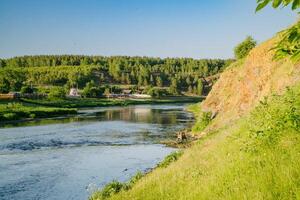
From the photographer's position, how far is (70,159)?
1612 inches

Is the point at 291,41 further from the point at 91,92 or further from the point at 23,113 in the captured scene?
the point at 91,92

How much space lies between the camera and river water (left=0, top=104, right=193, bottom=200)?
2869 centimetres

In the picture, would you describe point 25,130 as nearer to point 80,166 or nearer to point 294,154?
point 80,166

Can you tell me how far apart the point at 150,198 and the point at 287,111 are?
18.0ft

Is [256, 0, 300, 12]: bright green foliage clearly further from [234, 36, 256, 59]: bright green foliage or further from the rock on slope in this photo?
A: [234, 36, 256, 59]: bright green foliage

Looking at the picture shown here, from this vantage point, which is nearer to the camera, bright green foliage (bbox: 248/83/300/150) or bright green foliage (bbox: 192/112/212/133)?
bright green foliage (bbox: 248/83/300/150)

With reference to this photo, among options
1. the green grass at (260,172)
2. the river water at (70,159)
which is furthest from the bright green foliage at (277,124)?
the river water at (70,159)

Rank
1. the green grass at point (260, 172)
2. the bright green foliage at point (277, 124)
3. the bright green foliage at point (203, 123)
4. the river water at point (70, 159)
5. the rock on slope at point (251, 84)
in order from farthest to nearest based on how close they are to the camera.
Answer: the bright green foliage at point (203, 123) → the rock on slope at point (251, 84) → the river water at point (70, 159) → the bright green foliage at point (277, 124) → the green grass at point (260, 172)

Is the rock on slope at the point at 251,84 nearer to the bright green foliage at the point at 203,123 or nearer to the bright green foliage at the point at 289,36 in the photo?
the bright green foliage at the point at 203,123

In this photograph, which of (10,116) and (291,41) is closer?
(291,41)

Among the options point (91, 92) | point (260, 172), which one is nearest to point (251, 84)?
point (260, 172)

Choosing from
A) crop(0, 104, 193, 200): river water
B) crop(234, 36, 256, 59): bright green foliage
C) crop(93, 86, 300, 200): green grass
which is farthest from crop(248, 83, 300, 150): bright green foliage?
crop(234, 36, 256, 59): bright green foliage

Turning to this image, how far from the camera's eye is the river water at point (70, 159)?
94.1ft

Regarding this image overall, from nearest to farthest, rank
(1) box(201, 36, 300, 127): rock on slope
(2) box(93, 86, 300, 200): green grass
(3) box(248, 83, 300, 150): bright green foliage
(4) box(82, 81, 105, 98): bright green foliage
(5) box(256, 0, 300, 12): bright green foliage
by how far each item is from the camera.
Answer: (5) box(256, 0, 300, 12): bright green foliage, (2) box(93, 86, 300, 200): green grass, (3) box(248, 83, 300, 150): bright green foliage, (1) box(201, 36, 300, 127): rock on slope, (4) box(82, 81, 105, 98): bright green foliage
